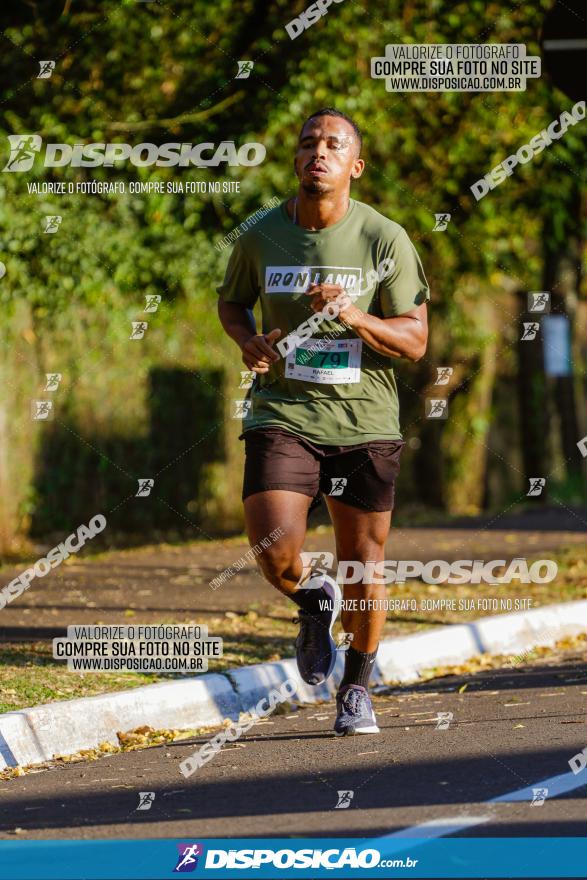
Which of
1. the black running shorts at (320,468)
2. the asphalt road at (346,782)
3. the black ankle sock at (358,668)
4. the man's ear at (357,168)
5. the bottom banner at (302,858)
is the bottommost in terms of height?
the bottom banner at (302,858)

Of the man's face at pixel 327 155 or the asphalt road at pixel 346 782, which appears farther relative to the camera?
the man's face at pixel 327 155

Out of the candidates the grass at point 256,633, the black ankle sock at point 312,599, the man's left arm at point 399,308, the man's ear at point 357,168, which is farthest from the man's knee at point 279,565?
the man's ear at point 357,168

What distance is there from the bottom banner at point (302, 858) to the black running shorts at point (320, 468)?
5.72 ft

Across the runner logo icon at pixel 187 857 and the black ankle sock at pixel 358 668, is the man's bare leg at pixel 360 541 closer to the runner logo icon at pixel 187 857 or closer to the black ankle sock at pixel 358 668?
the black ankle sock at pixel 358 668

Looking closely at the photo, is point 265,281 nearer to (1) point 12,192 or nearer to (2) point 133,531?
(1) point 12,192

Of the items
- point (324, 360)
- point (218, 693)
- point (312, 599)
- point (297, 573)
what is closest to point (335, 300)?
point (324, 360)

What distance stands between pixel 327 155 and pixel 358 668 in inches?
77.1

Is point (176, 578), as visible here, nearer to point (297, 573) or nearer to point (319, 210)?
point (297, 573)

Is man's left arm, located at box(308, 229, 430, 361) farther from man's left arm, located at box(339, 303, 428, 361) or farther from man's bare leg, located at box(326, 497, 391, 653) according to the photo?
man's bare leg, located at box(326, 497, 391, 653)

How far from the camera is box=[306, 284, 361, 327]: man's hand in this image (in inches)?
207

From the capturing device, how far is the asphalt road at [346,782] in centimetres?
427

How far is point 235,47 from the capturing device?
1280 centimetres

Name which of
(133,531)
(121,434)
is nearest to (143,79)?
(121,434)

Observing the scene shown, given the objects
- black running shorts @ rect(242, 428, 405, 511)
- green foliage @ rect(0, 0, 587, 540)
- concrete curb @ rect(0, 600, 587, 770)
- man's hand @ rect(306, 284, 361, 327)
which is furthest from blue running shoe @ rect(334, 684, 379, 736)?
green foliage @ rect(0, 0, 587, 540)
